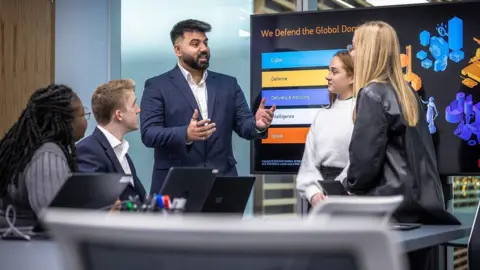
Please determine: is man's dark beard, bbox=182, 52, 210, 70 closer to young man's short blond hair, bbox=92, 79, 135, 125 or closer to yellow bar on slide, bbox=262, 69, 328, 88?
yellow bar on slide, bbox=262, 69, 328, 88

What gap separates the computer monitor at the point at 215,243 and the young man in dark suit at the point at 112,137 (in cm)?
252

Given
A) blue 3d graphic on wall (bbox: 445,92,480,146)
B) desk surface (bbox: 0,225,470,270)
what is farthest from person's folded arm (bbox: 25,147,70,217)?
blue 3d graphic on wall (bbox: 445,92,480,146)

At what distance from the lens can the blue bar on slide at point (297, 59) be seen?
4.98m

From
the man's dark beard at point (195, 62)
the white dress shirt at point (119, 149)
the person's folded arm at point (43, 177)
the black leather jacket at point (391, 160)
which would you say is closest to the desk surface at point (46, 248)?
the black leather jacket at point (391, 160)

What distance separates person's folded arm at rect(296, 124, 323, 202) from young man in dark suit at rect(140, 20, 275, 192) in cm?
45

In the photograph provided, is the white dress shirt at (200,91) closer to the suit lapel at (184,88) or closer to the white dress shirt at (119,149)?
the suit lapel at (184,88)

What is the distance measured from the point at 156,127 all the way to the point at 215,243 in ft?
12.4

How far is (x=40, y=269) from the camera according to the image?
2.11 metres

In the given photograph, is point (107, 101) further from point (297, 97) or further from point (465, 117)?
point (465, 117)

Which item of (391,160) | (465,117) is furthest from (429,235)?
(465,117)

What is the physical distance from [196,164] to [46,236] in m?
2.11

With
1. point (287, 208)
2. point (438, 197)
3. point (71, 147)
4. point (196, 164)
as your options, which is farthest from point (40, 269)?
point (287, 208)

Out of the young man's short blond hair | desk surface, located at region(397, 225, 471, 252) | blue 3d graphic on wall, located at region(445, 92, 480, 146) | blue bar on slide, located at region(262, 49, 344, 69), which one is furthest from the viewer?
blue bar on slide, located at region(262, 49, 344, 69)

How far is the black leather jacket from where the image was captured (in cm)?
301
